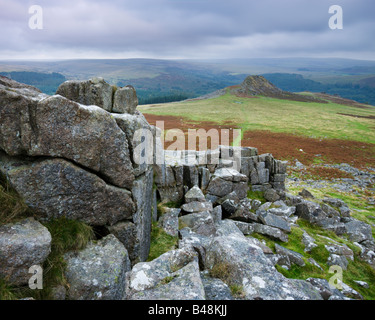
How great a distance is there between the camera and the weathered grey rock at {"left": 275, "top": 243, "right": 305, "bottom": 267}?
14.5 metres

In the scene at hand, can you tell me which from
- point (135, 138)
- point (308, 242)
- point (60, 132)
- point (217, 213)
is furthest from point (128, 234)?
point (308, 242)

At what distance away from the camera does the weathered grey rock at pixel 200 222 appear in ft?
45.8

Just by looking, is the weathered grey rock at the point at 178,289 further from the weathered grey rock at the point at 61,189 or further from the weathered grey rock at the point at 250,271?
the weathered grey rock at the point at 61,189

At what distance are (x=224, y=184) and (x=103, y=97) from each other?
1171cm

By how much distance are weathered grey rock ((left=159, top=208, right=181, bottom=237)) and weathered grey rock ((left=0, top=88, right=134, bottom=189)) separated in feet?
19.4

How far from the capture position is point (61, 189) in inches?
321

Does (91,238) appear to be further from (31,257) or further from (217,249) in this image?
(217,249)

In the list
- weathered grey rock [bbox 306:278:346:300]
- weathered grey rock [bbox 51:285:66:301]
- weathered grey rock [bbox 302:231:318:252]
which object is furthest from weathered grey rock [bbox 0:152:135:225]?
weathered grey rock [bbox 302:231:318:252]

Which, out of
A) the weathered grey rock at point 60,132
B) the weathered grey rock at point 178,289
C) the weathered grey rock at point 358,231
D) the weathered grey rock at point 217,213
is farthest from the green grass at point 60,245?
the weathered grey rock at point 358,231

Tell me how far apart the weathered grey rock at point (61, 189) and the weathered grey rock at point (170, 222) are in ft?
16.0

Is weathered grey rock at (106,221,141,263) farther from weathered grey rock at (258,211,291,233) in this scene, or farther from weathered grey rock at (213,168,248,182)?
weathered grey rock at (258,211,291,233)
